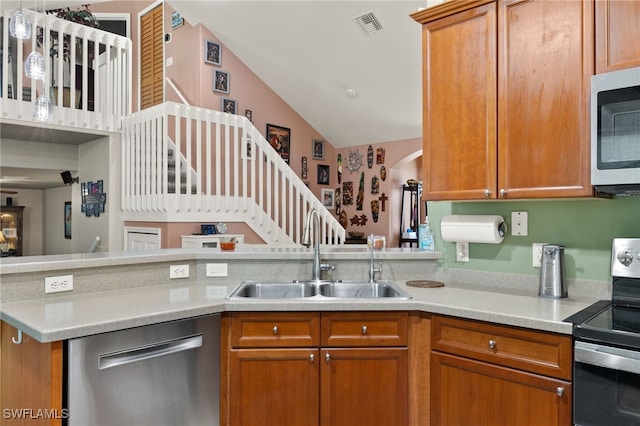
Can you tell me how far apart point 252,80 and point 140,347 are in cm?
608

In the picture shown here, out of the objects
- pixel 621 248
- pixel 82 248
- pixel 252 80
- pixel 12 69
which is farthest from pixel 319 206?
pixel 621 248

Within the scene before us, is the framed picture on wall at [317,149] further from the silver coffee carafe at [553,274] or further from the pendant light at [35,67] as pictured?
the silver coffee carafe at [553,274]

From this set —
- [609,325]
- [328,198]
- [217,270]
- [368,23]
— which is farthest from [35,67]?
[328,198]

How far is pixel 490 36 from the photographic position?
2.12 meters

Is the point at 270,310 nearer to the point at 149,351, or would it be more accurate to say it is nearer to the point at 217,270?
the point at 149,351

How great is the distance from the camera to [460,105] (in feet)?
7.28

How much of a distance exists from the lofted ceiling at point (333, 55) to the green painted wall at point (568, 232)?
11.3ft

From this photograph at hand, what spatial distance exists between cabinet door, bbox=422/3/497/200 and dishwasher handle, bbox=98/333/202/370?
1.38m

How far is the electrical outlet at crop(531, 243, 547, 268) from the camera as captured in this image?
2230mm

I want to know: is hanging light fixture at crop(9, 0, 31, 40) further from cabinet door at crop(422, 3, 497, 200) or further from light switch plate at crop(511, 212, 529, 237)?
light switch plate at crop(511, 212, 529, 237)

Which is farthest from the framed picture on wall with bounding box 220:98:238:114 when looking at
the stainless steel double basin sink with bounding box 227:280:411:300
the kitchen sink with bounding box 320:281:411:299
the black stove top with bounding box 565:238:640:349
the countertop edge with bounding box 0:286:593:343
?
the black stove top with bounding box 565:238:640:349

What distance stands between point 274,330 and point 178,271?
0.80m

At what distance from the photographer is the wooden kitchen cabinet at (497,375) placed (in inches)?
64.0

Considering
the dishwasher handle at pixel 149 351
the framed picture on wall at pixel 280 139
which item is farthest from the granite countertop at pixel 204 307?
the framed picture on wall at pixel 280 139
